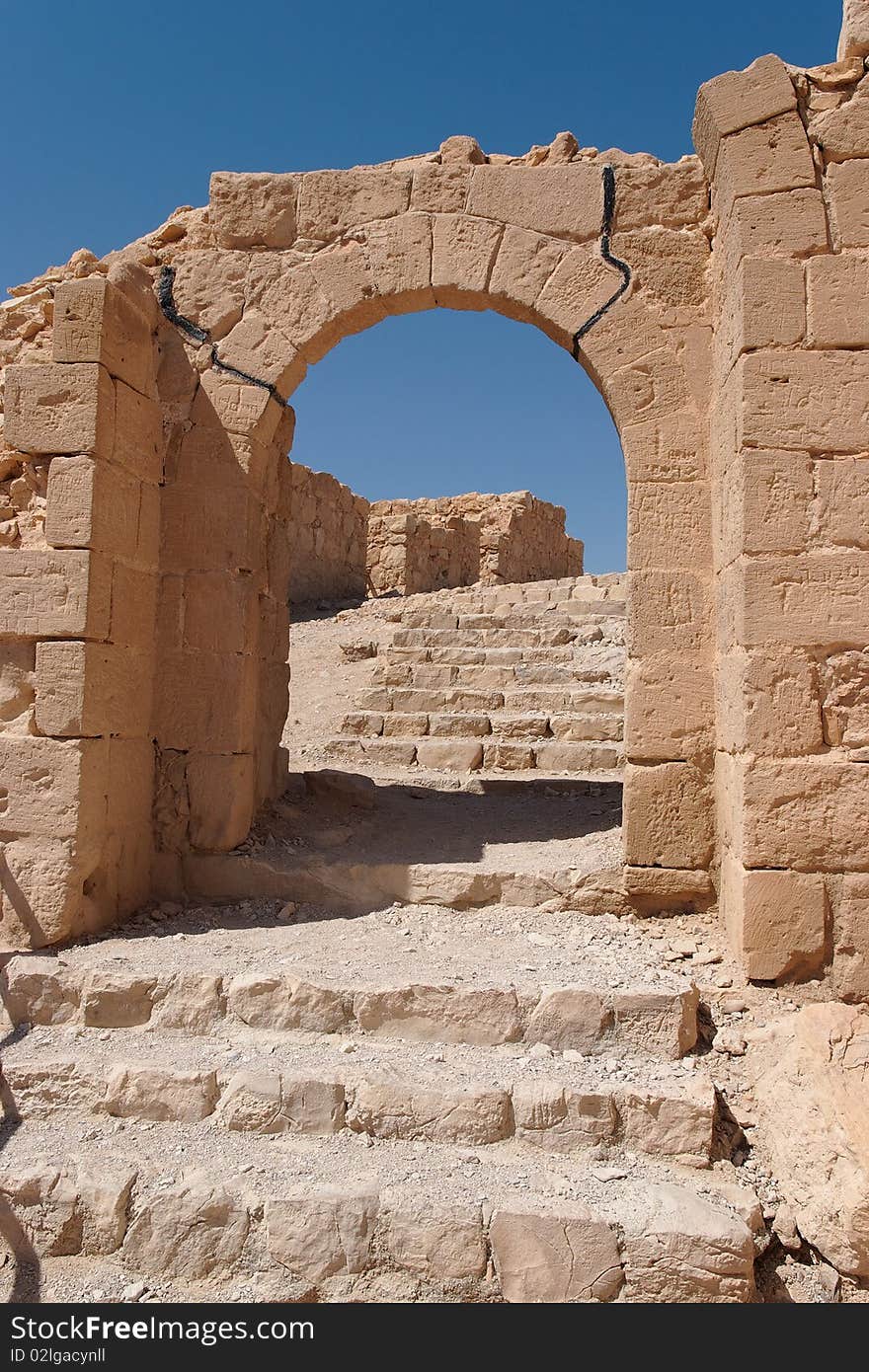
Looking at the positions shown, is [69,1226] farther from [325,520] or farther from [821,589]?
[325,520]

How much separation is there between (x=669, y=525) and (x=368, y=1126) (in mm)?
2878

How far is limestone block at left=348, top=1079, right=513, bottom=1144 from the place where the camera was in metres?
3.11

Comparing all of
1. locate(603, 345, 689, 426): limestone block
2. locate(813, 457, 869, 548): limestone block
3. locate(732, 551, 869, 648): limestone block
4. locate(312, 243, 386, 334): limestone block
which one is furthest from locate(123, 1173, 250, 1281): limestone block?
locate(312, 243, 386, 334): limestone block

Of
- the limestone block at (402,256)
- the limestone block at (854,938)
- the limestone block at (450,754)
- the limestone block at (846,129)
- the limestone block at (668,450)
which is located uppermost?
the limestone block at (846,129)

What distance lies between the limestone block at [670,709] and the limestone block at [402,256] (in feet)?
7.20

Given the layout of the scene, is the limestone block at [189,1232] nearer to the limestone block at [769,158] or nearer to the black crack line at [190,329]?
the black crack line at [190,329]

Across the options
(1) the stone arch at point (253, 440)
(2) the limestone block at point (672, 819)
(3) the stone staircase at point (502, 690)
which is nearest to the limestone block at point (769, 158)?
(1) the stone arch at point (253, 440)

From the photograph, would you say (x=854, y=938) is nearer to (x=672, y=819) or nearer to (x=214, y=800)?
(x=672, y=819)

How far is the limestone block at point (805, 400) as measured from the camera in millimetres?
3781

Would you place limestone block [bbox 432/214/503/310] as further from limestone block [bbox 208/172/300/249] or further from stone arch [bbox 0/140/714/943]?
limestone block [bbox 208/172/300/249]

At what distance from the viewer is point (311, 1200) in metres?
2.84

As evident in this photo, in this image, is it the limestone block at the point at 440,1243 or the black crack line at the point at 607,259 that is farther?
the black crack line at the point at 607,259

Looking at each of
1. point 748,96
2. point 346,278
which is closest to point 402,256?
point 346,278

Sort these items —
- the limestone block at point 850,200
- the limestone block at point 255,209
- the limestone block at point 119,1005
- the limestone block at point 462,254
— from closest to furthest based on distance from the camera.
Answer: the limestone block at point 119,1005 < the limestone block at point 850,200 < the limestone block at point 462,254 < the limestone block at point 255,209
